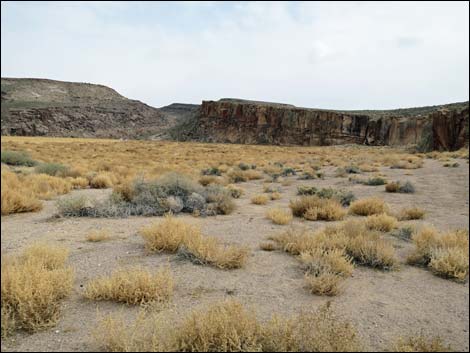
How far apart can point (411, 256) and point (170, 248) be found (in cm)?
382

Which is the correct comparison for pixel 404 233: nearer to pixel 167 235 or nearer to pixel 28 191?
pixel 167 235

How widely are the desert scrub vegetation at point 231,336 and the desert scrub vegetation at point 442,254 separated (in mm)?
2620

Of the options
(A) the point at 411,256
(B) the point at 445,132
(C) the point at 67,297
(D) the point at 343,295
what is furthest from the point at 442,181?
(B) the point at 445,132

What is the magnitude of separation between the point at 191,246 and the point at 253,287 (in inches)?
56.4

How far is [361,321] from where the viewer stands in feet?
13.1

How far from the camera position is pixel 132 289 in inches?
167

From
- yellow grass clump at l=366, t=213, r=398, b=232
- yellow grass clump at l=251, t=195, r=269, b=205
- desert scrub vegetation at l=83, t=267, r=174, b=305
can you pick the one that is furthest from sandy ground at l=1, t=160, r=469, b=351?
yellow grass clump at l=251, t=195, r=269, b=205

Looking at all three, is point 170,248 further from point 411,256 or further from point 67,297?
point 411,256

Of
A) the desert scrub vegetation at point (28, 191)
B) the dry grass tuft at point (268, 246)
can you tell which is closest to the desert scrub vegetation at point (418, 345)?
the dry grass tuft at point (268, 246)

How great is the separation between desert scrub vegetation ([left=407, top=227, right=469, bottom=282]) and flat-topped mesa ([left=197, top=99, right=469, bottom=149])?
171ft

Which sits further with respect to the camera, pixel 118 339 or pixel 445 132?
pixel 445 132

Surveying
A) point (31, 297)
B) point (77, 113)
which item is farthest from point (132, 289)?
point (77, 113)

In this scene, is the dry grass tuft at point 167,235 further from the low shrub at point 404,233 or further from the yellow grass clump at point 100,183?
the yellow grass clump at point 100,183

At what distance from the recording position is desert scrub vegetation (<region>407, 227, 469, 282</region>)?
17.4 feet
